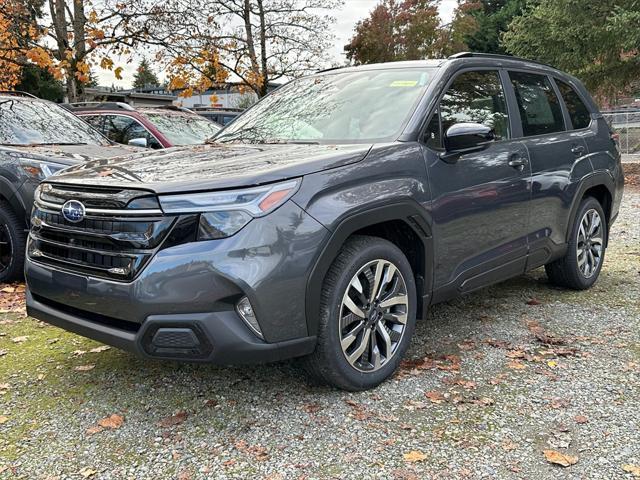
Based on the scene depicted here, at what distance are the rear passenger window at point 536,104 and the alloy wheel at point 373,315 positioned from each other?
189 cm

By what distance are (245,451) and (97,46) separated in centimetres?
1115

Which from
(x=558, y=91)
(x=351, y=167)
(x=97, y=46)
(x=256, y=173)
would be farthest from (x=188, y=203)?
(x=97, y=46)

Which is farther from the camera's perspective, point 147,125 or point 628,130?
point 628,130

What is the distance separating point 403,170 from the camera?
3338 millimetres

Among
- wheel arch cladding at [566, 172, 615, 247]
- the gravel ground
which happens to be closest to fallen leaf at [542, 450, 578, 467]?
the gravel ground

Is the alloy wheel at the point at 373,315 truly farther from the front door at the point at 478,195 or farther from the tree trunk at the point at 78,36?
the tree trunk at the point at 78,36

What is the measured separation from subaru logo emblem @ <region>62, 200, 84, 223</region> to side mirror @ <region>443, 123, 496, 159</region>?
2.09 meters

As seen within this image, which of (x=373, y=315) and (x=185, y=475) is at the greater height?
(x=373, y=315)

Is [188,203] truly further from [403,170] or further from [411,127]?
[411,127]

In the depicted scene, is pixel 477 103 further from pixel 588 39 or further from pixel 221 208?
pixel 588 39

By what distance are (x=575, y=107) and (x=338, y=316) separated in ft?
11.4

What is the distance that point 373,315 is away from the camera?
323cm

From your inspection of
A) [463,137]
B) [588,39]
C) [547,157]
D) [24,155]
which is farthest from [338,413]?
[588,39]

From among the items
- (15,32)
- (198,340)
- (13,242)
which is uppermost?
(15,32)
